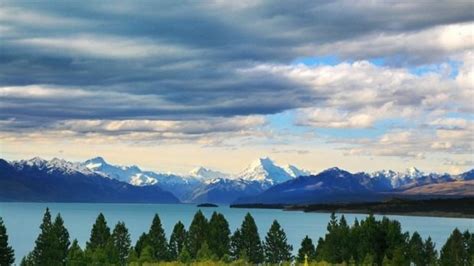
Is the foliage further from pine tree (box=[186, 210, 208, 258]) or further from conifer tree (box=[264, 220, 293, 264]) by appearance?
conifer tree (box=[264, 220, 293, 264])

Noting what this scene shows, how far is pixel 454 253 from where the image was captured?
438 feet

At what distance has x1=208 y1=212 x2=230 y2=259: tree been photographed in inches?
5320

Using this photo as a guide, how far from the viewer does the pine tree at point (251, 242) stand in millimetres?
142750

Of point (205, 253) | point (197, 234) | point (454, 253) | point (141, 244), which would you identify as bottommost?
point (454, 253)

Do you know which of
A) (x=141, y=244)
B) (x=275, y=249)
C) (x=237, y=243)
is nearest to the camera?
(x=141, y=244)

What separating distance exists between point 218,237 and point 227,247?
8.47 feet

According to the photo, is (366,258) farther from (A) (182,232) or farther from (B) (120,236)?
(B) (120,236)

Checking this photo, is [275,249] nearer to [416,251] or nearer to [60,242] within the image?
[416,251]

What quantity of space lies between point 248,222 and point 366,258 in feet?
91.8

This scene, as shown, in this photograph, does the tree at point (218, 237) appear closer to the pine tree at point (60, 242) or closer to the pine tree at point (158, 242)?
the pine tree at point (158, 242)

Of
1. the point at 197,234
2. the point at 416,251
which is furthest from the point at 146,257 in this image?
the point at 416,251

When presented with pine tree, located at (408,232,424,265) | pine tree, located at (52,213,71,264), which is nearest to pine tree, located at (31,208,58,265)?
pine tree, located at (52,213,71,264)

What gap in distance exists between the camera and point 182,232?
5591 inches

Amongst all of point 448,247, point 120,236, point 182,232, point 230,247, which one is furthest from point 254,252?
point 448,247
